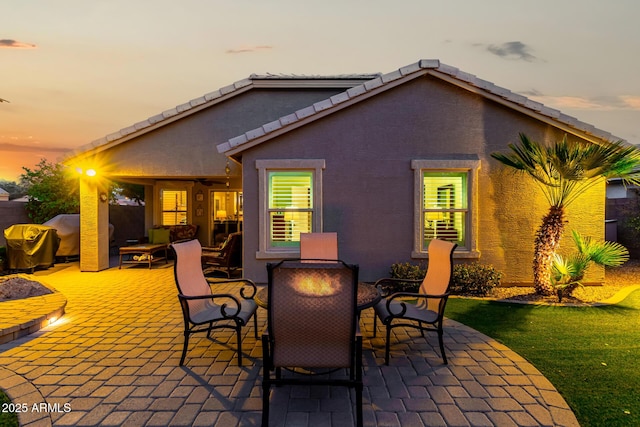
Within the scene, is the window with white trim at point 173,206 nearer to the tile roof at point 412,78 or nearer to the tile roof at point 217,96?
the tile roof at point 217,96

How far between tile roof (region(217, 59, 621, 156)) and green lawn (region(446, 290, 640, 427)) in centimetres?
379

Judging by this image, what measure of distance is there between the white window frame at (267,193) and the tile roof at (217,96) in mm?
3254

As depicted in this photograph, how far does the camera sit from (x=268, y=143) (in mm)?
8180

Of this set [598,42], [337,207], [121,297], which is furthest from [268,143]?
[598,42]

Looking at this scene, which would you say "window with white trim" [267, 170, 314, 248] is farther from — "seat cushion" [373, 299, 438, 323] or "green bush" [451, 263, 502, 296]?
"seat cushion" [373, 299, 438, 323]

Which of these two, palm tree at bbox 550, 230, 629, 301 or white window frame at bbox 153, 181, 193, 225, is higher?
white window frame at bbox 153, 181, 193, 225

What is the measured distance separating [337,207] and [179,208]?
943 cm

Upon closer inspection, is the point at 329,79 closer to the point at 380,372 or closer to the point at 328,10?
the point at 328,10

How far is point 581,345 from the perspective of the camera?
15.5ft

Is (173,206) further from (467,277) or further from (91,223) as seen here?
(467,277)

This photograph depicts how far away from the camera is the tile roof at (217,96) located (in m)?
9.49

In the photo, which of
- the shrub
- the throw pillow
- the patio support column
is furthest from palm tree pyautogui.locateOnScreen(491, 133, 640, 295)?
the throw pillow

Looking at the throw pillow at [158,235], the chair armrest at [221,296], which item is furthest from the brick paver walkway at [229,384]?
the throw pillow at [158,235]

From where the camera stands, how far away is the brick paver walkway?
10.0 feet
